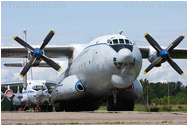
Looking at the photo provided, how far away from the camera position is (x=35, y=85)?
42.3m

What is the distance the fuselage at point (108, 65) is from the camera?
2012 cm

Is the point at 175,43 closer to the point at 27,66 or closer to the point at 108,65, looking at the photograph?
the point at 108,65

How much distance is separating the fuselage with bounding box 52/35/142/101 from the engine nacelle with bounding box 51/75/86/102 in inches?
10.9

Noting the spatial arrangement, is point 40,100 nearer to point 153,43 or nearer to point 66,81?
point 66,81

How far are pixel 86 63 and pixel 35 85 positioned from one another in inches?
792

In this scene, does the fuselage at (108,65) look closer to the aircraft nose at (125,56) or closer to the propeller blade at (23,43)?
the aircraft nose at (125,56)

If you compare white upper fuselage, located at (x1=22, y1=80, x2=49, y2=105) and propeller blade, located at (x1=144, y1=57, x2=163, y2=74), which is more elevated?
propeller blade, located at (x1=144, y1=57, x2=163, y2=74)

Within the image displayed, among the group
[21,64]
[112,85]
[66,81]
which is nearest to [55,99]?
[66,81]

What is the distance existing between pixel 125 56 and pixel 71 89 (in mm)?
5469

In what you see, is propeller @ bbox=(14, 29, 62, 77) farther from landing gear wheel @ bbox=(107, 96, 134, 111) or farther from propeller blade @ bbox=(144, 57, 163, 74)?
propeller blade @ bbox=(144, 57, 163, 74)

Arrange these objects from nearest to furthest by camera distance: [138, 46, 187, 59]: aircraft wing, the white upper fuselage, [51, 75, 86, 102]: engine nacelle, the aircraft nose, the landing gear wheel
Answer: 1. the aircraft nose
2. the landing gear wheel
3. [51, 75, 86, 102]: engine nacelle
4. [138, 46, 187, 59]: aircraft wing
5. the white upper fuselage

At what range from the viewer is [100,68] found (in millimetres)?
21438

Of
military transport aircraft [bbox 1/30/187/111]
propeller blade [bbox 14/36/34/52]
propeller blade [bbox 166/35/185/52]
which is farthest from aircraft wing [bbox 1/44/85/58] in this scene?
propeller blade [bbox 166/35/185/52]

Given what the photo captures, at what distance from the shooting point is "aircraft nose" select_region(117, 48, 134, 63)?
19609mm
